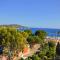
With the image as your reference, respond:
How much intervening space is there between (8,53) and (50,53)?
5.38m

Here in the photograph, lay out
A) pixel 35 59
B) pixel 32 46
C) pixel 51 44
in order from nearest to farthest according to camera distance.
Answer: pixel 35 59
pixel 51 44
pixel 32 46

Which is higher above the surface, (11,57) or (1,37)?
(1,37)

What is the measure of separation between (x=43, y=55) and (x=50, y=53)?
103 cm

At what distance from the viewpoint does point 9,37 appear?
79.2 ft

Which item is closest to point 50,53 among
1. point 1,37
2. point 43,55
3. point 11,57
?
point 43,55

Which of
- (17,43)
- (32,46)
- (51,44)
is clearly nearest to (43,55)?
(17,43)

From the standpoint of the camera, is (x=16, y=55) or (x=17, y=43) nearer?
(x=17, y=43)

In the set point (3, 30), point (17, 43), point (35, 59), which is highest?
point (3, 30)

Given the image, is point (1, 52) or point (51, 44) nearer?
point (1, 52)

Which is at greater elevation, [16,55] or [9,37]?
[9,37]

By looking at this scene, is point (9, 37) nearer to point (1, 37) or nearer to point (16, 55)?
point (1, 37)

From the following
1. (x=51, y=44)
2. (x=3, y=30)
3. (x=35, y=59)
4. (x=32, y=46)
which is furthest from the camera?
(x=32, y=46)

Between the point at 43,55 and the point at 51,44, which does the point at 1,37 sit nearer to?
the point at 43,55

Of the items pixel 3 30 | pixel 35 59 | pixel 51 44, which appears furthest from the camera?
pixel 51 44
